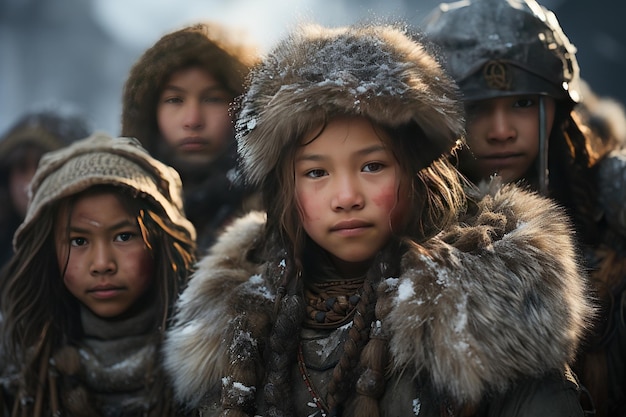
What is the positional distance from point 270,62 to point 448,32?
1.11 m

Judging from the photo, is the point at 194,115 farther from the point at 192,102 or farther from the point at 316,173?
the point at 316,173

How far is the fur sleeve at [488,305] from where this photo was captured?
2.11m

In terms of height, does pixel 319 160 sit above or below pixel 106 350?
above

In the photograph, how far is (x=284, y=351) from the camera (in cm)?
245

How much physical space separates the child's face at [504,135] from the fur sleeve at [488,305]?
2.73 feet

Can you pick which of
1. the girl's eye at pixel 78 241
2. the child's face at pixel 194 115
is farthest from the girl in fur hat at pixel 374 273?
the child's face at pixel 194 115

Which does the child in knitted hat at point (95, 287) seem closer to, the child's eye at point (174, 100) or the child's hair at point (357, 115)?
the child's eye at point (174, 100)

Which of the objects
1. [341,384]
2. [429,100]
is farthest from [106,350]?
[429,100]

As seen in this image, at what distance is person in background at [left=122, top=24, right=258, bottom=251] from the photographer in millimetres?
3551

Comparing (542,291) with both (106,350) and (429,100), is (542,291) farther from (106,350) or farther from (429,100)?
Result: (106,350)

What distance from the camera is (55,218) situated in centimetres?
309

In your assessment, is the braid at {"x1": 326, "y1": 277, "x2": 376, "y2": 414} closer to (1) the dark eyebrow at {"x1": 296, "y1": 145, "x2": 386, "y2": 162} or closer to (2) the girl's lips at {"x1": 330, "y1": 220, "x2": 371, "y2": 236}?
(2) the girl's lips at {"x1": 330, "y1": 220, "x2": 371, "y2": 236}

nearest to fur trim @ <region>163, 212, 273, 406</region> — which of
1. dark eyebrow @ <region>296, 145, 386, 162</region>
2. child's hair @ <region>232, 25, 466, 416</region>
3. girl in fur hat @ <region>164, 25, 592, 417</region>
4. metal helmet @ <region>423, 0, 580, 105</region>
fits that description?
girl in fur hat @ <region>164, 25, 592, 417</region>

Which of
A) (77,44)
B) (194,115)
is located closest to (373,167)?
(194,115)
